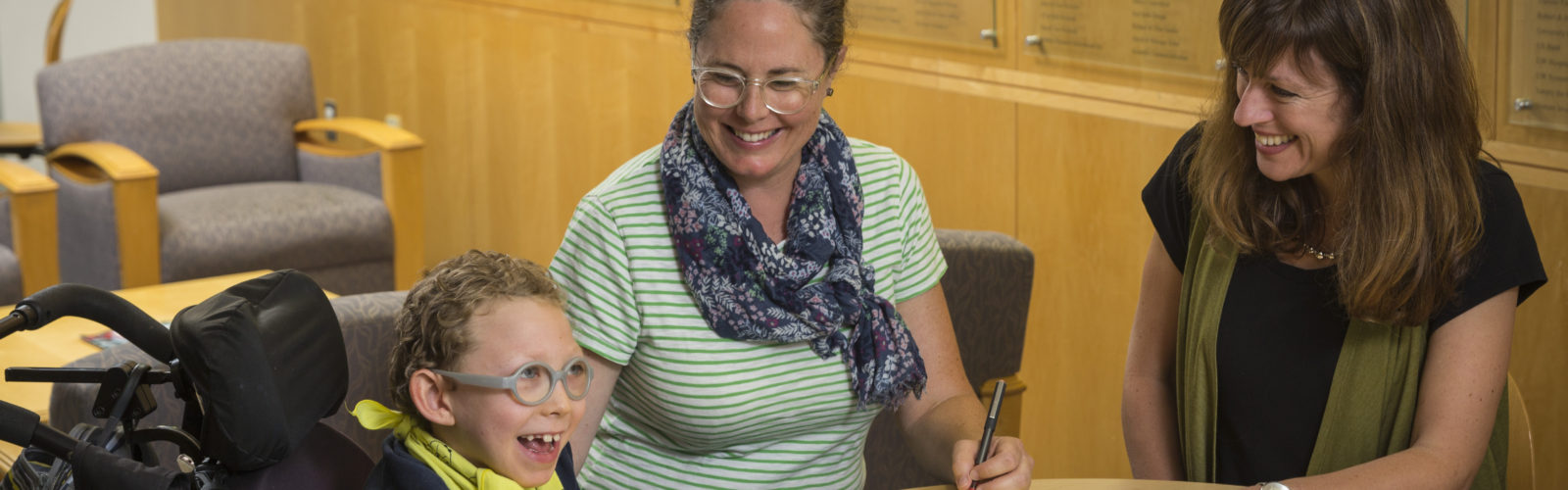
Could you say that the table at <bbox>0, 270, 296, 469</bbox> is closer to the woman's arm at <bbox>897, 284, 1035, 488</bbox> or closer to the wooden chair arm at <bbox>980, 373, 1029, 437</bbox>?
the woman's arm at <bbox>897, 284, 1035, 488</bbox>

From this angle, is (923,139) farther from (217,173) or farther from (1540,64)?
(217,173)

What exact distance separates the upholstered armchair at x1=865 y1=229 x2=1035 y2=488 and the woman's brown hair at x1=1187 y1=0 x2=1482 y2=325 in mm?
925

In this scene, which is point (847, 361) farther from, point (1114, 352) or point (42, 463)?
point (1114, 352)

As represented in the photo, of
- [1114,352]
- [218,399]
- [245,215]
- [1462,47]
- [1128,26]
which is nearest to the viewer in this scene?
[218,399]

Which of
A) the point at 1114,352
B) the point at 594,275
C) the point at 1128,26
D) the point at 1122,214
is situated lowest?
the point at 1114,352

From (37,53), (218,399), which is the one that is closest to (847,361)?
(218,399)

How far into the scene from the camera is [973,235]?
252 cm

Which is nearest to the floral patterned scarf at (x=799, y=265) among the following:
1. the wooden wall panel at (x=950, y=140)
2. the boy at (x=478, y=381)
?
Result: the boy at (x=478, y=381)

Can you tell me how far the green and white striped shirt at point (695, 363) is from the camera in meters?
1.64

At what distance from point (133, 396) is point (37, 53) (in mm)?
6380

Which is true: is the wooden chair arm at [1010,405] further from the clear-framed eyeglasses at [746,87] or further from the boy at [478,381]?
the boy at [478,381]

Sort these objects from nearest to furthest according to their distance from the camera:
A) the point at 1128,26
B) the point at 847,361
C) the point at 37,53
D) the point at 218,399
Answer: the point at 218,399, the point at 847,361, the point at 1128,26, the point at 37,53

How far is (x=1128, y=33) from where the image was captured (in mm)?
2709

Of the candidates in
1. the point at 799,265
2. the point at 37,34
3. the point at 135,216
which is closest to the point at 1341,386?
Result: the point at 799,265
